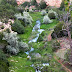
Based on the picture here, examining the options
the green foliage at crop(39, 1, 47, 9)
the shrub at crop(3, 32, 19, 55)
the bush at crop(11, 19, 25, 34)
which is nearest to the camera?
the shrub at crop(3, 32, 19, 55)

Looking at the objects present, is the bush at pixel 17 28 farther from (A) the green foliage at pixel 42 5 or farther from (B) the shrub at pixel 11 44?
(A) the green foliage at pixel 42 5

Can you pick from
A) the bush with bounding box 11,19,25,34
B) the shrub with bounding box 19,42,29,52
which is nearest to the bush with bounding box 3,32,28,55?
the shrub with bounding box 19,42,29,52

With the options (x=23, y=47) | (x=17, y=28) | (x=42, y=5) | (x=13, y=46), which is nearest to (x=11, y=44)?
(x=13, y=46)

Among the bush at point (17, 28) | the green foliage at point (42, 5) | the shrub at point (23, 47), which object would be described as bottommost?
the shrub at point (23, 47)

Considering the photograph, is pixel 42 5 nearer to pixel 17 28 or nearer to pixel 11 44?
pixel 17 28

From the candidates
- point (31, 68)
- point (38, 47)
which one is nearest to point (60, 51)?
point (38, 47)

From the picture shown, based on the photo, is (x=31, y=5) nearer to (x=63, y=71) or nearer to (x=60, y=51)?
(x=60, y=51)

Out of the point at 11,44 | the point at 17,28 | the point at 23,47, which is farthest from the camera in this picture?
the point at 17,28

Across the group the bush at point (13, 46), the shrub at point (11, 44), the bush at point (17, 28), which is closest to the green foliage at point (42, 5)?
the bush at point (17, 28)

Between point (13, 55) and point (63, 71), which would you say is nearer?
point (63, 71)

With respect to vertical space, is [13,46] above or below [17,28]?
below

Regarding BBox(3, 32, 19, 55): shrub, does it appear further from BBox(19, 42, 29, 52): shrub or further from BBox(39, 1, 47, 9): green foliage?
BBox(39, 1, 47, 9): green foliage
